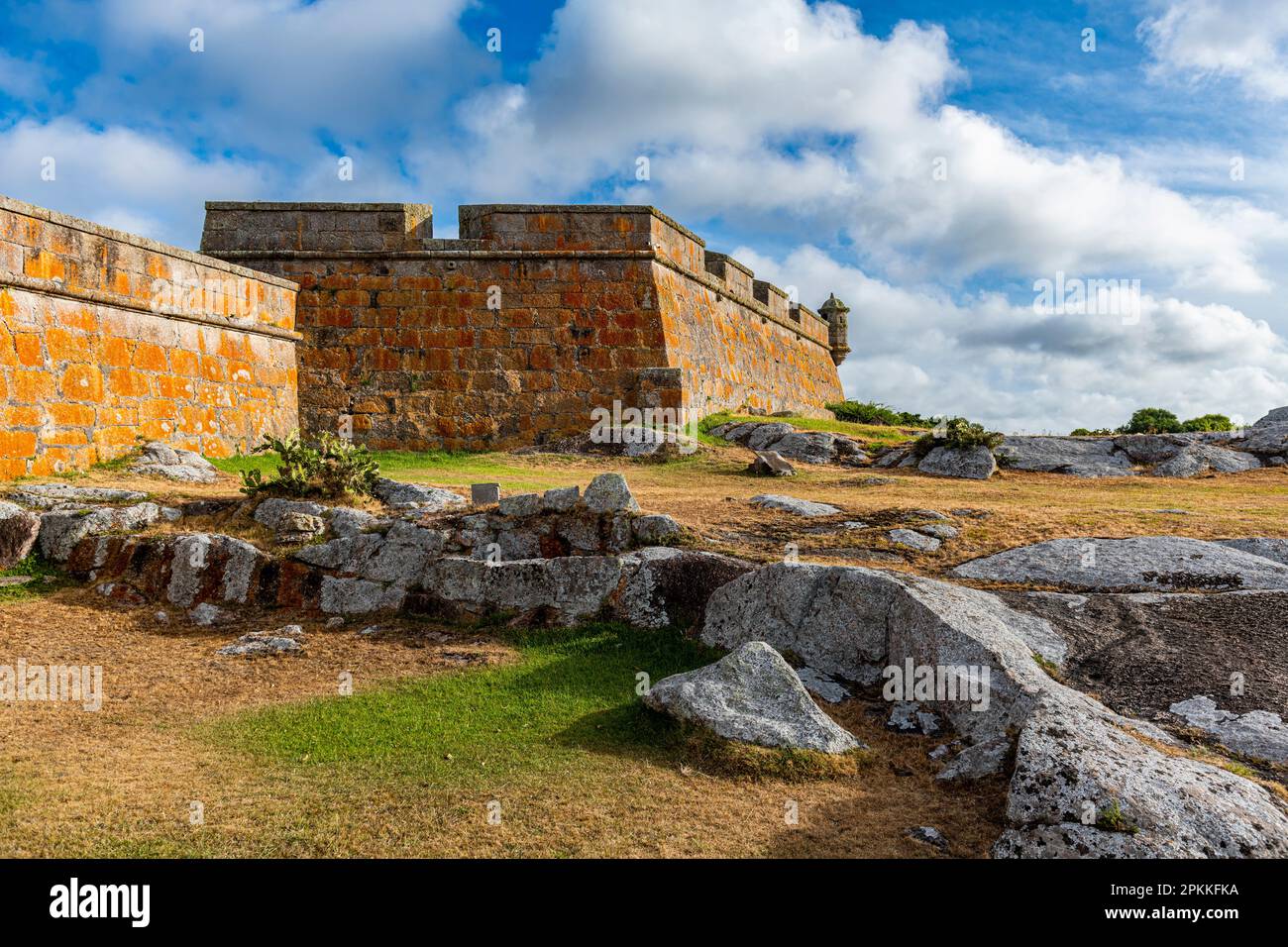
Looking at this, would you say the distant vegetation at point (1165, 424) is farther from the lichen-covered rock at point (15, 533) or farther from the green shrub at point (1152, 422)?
the lichen-covered rock at point (15, 533)

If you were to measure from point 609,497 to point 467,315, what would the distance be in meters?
9.70

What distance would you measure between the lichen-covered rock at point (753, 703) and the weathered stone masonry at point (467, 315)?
11.5 metres

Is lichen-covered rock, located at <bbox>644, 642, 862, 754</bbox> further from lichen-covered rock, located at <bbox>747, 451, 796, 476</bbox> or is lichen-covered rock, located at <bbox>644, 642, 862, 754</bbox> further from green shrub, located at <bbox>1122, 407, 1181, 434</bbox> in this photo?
green shrub, located at <bbox>1122, 407, 1181, 434</bbox>

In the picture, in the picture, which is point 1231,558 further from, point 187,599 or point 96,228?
point 96,228

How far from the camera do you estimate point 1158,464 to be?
15.2 m

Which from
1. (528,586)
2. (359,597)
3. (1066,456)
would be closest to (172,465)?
(359,597)

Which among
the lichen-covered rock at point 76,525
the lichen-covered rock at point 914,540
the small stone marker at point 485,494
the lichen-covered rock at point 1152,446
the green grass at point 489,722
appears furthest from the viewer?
the lichen-covered rock at point 1152,446

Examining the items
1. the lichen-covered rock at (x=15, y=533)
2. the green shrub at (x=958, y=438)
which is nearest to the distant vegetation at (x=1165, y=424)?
the green shrub at (x=958, y=438)

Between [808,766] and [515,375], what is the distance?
1325 centimetres

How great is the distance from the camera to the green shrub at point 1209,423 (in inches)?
795

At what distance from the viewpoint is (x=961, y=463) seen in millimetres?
14211

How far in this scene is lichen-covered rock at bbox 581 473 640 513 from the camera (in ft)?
28.4

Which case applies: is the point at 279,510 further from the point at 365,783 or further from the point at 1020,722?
the point at 1020,722

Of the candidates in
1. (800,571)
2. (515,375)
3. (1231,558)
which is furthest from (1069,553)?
(515,375)
